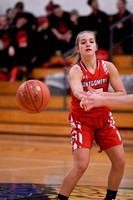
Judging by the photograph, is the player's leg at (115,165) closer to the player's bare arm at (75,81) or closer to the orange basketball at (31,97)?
the player's bare arm at (75,81)

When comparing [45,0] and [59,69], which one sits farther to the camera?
[45,0]

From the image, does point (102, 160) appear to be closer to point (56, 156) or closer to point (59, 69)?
point (56, 156)

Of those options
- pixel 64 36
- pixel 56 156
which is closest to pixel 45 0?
pixel 64 36

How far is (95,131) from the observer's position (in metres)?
4.62

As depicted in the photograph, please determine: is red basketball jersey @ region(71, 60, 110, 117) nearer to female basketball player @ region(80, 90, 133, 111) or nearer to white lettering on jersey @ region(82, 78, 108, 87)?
white lettering on jersey @ region(82, 78, 108, 87)

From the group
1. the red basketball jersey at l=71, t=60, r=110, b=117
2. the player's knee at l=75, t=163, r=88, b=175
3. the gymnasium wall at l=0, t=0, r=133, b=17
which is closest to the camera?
the player's knee at l=75, t=163, r=88, b=175

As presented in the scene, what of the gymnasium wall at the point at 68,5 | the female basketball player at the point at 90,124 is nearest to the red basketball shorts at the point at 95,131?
the female basketball player at the point at 90,124

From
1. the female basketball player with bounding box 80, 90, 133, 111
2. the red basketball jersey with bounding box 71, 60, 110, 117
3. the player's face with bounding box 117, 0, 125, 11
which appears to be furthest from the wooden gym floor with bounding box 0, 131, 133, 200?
the player's face with bounding box 117, 0, 125, 11

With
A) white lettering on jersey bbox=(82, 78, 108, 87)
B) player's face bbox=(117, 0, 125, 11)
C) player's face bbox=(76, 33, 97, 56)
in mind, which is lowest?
white lettering on jersey bbox=(82, 78, 108, 87)

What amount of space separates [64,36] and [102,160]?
17.6 ft

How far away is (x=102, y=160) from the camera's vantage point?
24.5 feet

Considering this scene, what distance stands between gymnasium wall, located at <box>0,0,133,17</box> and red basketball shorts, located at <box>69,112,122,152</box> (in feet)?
26.0

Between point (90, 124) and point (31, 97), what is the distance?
0.77 m

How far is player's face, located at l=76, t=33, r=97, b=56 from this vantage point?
15.4ft
